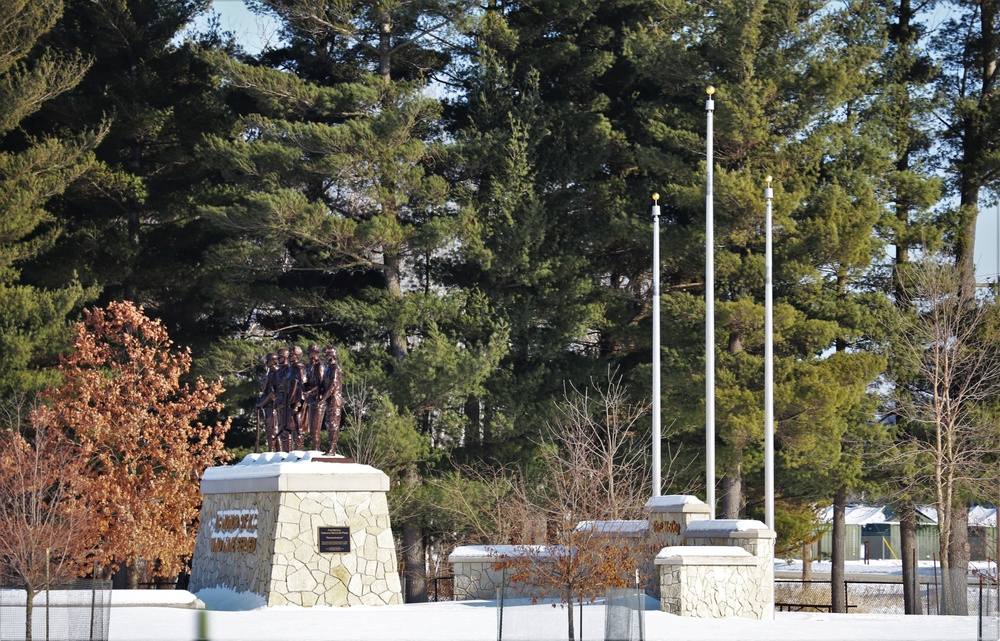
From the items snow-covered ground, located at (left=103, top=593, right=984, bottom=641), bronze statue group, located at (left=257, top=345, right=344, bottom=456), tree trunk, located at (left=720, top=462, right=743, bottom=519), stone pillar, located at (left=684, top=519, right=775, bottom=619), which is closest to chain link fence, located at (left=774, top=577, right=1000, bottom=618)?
tree trunk, located at (left=720, top=462, right=743, bottom=519)

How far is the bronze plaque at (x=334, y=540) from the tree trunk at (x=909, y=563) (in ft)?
50.9

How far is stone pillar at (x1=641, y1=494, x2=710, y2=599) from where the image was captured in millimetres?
23438

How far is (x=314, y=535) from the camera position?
68.4 ft

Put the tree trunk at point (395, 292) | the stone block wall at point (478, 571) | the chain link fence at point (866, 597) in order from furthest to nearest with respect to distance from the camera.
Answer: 1. the tree trunk at point (395, 292)
2. the chain link fence at point (866, 597)
3. the stone block wall at point (478, 571)

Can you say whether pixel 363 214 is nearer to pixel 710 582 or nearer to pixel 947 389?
pixel 947 389

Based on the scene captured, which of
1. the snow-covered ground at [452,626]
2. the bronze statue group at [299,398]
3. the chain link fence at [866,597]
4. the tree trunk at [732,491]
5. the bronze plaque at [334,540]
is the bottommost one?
the chain link fence at [866,597]

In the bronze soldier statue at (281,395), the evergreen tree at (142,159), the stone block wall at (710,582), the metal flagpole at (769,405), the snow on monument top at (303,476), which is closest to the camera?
the stone block wall at (710,582)

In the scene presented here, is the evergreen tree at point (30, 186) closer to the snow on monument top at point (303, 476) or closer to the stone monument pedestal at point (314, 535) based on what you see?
the snow on monument top at point (303, 476)

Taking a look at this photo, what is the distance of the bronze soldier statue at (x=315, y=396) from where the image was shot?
2245cm

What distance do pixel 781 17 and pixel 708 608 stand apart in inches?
725

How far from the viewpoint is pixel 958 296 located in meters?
34.6

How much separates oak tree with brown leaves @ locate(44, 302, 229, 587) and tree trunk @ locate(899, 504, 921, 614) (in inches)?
637

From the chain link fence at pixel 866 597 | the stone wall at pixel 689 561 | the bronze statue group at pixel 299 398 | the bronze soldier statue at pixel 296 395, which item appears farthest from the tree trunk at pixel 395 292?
the bronze soldier statue at pixel 296 395

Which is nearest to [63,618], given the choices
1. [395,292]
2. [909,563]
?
[395,292]
